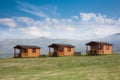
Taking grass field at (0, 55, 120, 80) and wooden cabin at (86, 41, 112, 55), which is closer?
grass field at (0, 55, 120, 80)

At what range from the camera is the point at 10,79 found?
25094 millimetres

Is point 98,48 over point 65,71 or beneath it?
A: over

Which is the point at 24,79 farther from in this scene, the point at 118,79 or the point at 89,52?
the point at 89,52

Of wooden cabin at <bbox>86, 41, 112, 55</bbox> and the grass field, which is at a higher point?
wooden cabin at <bbox>86, 41, 112, 55</bbox>

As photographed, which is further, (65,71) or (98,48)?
(98,48)

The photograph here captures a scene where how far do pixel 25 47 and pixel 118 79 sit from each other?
153 feet

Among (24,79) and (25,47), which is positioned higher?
(25,47)

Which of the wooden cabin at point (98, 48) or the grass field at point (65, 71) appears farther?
the wooden cabin at point (98, 48)

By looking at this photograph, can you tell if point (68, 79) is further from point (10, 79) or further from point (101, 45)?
point (101, 45)

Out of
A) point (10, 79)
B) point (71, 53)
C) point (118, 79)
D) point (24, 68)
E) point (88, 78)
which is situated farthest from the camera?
point (71, 53)

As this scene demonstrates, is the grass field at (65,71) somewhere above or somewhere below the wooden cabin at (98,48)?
below

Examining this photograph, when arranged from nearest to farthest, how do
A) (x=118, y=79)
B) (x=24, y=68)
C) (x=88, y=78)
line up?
(x=118, y=79)
(x=88, y=78)
(x=24, y=68)

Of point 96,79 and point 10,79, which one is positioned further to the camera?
point 10,79

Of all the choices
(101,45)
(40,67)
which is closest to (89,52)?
(101,45)
